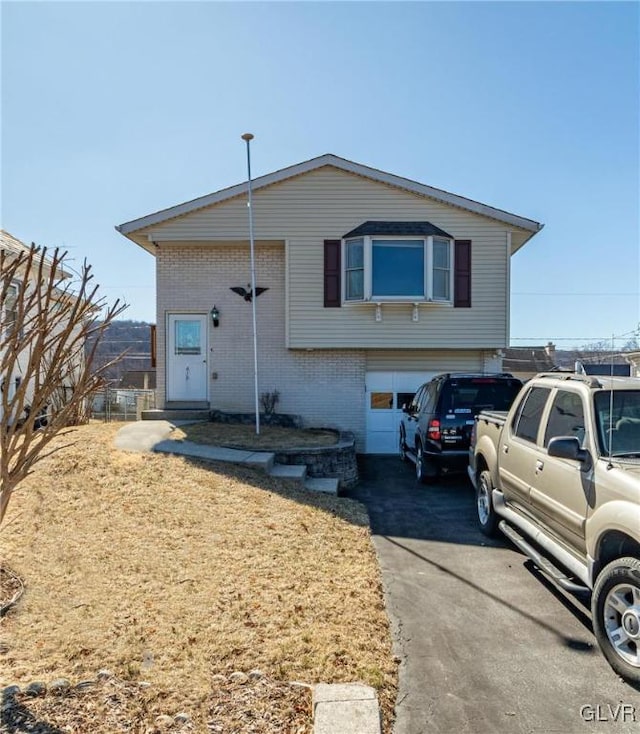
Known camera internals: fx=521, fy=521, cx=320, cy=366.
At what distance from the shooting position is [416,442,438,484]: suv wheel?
898 cm

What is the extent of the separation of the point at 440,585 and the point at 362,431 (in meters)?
8.40

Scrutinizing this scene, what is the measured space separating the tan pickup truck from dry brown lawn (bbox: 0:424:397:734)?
1.46m

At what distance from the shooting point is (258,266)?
1335 centimetres

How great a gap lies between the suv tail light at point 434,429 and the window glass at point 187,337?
701cm

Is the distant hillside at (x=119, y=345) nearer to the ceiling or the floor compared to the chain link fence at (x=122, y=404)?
nearer to the ceiling

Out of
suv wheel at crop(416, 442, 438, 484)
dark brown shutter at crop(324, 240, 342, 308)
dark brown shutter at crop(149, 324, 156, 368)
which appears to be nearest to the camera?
suv wheel at crop(416, 442, 438, 484)

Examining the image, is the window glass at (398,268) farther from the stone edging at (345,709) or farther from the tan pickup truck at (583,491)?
the stone edging at (345,709)

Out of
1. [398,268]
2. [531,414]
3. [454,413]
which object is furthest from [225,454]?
[398,268]

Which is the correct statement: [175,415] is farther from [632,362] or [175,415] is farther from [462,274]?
[632,362]

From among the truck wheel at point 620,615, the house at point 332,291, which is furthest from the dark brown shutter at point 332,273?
the truck wheel at point 620,615

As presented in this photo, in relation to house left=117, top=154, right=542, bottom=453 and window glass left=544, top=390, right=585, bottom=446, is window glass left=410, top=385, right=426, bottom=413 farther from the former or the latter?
window glass left=544, top=390, right=585, bottom=446

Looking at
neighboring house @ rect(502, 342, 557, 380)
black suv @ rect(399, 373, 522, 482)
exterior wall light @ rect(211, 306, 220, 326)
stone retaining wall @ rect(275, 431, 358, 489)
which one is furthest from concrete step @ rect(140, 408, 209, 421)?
neighboring house @ rect(502, 342, 557, 380)

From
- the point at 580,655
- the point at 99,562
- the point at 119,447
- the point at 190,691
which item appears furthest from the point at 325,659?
the point at 119,447

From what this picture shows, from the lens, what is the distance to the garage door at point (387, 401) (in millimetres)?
13391
